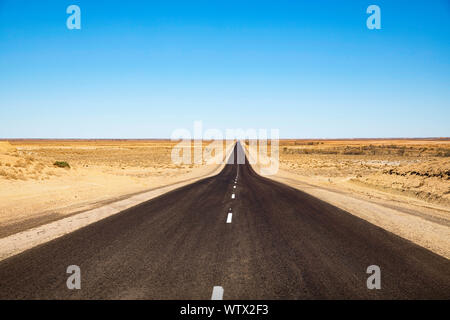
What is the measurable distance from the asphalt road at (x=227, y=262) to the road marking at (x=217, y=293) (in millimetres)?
76

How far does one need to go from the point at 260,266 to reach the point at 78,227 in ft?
18.8

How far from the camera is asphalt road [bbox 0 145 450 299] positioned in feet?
14.8

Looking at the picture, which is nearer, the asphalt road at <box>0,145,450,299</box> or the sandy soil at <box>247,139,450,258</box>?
the asphalt road at <box>0,145,450,299</box>

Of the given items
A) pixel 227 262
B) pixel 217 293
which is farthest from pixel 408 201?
pixel 217 293

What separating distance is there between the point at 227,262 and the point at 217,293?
Answer: 1.32m

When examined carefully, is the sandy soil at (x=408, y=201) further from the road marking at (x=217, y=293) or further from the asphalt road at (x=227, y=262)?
the road marking at (x=217, y=293)

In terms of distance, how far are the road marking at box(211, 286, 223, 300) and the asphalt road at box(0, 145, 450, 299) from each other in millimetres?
76

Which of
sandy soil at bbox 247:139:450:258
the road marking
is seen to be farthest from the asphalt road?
sandy soil at bbox 247:139:450:258

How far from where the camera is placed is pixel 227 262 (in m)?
5.72

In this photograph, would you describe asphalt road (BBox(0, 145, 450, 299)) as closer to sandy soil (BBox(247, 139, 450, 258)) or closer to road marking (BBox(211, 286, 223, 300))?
road marking (BBox(211, 286, 223, 300))

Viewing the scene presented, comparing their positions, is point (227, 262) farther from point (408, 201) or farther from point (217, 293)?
point (408, 201)

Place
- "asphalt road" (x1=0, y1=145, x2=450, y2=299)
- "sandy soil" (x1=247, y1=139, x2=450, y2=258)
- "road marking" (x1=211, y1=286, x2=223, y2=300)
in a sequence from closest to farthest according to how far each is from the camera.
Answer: "road marking" (x1=211, y1=286, x2=223, y2=300) < "asphalt road" (x1=0, y1=145, x2=450, y2=299) < "sandy soil" (x1=247, y1=139, x2=450, y2=258)
